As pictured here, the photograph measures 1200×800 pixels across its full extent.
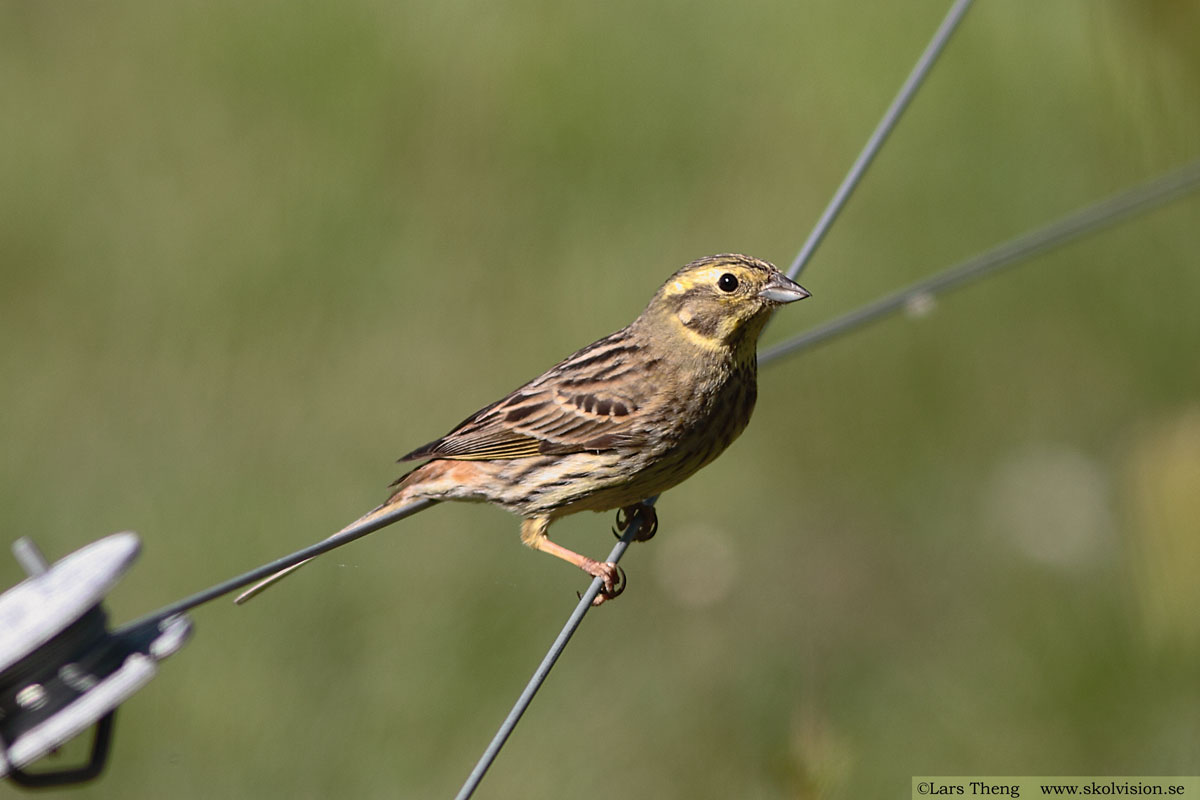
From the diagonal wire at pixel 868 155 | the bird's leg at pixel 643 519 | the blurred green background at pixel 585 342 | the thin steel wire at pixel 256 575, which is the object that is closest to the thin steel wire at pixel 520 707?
the thin steel wire at pixel 256 575

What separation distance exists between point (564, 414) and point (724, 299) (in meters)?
0.75

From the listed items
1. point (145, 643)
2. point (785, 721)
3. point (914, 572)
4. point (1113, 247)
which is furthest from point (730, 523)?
point (145, 643)

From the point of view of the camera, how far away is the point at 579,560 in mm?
5422

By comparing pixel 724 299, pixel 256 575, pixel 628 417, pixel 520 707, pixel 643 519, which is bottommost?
pixel 643 519

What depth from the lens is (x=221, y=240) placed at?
32.0ft

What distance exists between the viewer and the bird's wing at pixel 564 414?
5.37m

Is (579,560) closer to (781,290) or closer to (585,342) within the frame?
(781,290)

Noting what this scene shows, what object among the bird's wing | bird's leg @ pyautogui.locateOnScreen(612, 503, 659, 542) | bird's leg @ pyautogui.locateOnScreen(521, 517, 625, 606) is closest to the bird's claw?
bird's leg @ pyautogui.locateOnScreen(521, 517, 625, 606)

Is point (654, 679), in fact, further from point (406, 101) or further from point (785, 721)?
point (406, 101)

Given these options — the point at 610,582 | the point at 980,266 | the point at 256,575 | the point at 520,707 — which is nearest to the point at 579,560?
the point at 610,582

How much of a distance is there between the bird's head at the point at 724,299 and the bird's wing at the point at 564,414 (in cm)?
26

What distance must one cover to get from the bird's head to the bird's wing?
260 millimetres

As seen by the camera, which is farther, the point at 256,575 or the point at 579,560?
the point at 579,560

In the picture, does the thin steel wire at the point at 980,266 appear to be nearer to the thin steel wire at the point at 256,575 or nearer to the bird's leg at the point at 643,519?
the thin steel wire at the point at 256,575
